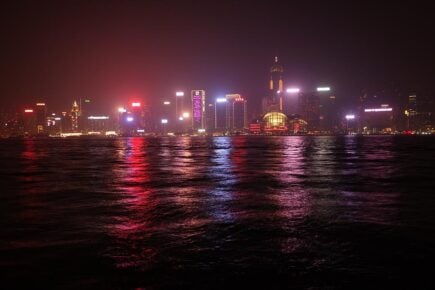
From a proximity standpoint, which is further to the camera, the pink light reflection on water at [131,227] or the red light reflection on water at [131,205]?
the red light reflection on water at [131,205]

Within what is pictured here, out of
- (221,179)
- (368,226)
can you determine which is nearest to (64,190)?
(221,179)

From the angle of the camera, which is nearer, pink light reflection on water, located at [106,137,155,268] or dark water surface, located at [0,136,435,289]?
dark water surface, located at [0,136,435,289]

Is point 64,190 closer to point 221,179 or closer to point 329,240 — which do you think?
point 221,179

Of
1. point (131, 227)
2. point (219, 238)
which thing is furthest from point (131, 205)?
point (219, 238)

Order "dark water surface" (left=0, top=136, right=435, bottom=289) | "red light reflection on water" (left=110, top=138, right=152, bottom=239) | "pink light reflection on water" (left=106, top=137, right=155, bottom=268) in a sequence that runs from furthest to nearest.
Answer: "red light reflection on water" (left=110, top=138, right=152, bottom=239) < "pink light reflection on water" (left=106, top=137, right=155, bottom=268) < "dark water surface" (left=0, top=136, right=435, bottom=289)

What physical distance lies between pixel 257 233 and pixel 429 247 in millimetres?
4553

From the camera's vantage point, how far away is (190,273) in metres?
9.26

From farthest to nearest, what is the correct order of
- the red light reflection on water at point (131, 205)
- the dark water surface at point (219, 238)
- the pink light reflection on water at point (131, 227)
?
the red light reflection on water at point (131, 205)
the pink light reflection on water at point (131, 227)
the dark water surface at point (219, 238)

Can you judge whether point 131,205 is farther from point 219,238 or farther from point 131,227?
point 219,238

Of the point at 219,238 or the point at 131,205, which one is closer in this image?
the point at 219,238

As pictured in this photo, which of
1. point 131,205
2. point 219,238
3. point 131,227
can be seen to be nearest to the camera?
point 219,238

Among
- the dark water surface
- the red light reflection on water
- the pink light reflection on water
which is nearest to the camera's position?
the dark water surface

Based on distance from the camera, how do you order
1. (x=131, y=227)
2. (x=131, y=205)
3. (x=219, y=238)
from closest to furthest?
(x=219, y=238)
(x=131, y=227)
(x=131, y=205)

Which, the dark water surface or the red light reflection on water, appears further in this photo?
the red light reflection on water
